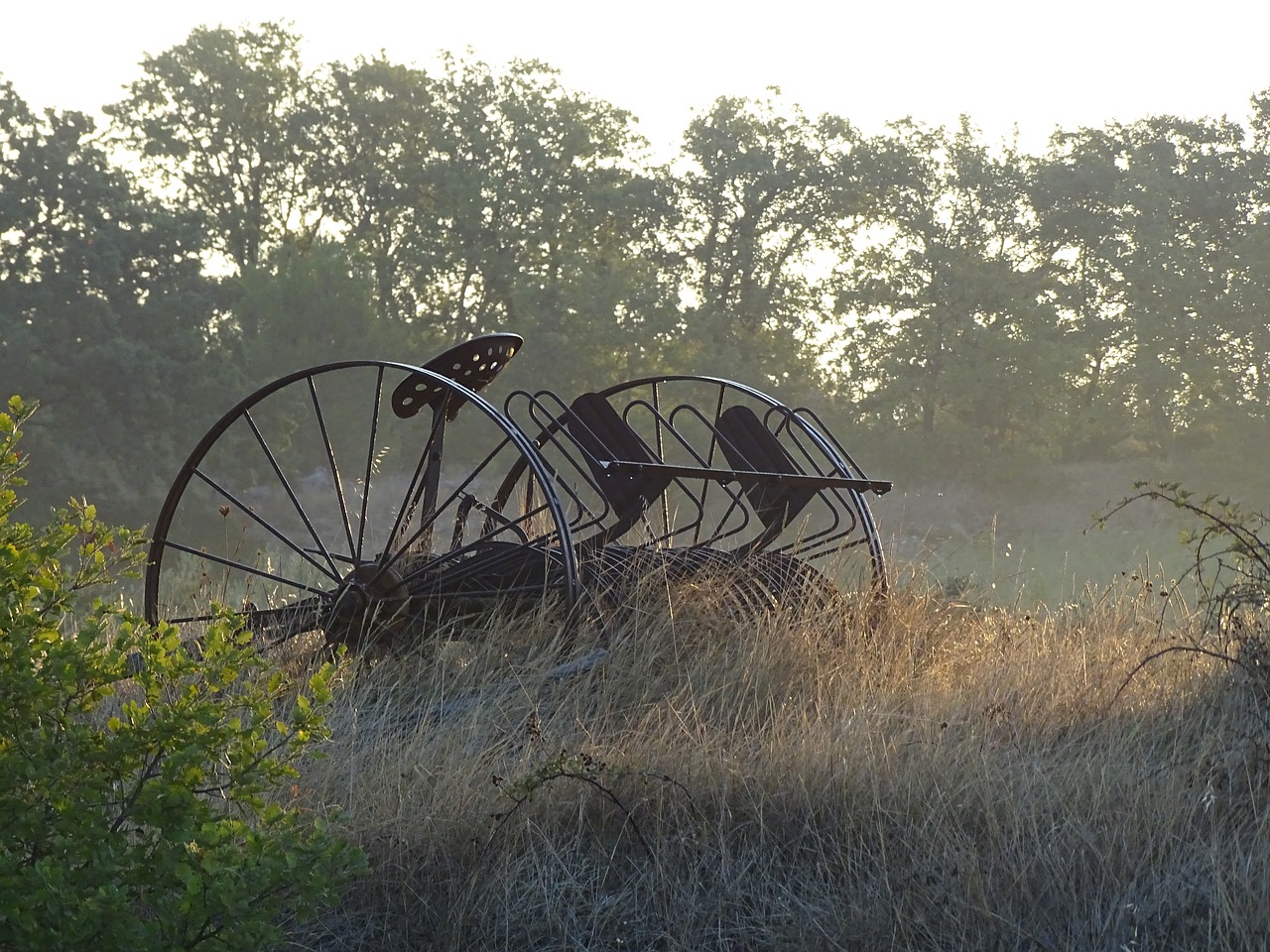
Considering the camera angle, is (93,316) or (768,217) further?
(768,217)

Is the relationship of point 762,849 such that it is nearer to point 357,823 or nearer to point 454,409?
point 357,823

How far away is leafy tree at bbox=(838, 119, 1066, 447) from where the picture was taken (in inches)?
1133

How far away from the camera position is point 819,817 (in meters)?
4.03

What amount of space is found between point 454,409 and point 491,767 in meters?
2.42

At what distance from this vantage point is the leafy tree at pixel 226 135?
31.9 m

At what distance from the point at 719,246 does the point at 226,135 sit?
466 inches

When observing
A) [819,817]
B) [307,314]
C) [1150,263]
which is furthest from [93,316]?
[819,817]

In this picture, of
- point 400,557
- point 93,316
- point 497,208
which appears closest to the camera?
point 400,557

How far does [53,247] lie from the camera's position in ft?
76.4

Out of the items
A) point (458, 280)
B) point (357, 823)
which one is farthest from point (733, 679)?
point (458, 280)

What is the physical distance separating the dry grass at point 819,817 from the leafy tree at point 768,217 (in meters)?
25.0

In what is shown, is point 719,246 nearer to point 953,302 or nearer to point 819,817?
point 953,302

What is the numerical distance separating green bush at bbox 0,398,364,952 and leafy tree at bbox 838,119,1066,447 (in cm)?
2649

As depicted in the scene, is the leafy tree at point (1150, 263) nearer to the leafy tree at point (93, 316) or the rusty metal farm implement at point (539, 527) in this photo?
the leafy tree at point (93, 316)
